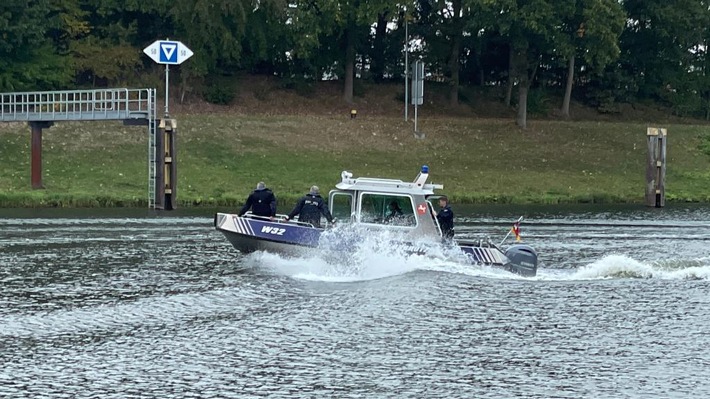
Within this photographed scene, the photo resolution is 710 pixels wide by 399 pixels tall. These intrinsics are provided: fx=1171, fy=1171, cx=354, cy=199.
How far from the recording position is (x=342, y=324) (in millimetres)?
23078

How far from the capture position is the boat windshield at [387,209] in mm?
30359

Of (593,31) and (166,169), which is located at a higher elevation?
(593,31)

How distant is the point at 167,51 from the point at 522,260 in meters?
29.3

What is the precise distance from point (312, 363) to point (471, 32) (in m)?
63.7

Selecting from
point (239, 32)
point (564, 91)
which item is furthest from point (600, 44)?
point (239, 32)

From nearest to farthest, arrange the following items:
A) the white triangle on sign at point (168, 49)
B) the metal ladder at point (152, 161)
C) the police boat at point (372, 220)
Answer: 1. the police boat at point (372, 220)
2. the metal ladder at point (152, 161)
3. the white triangle on sign at point (168, 49)

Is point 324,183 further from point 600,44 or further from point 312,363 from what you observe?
point 312,363

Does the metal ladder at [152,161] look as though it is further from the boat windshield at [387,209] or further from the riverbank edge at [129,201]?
the boat windshield at [387,209]

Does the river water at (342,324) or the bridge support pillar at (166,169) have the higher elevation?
the bridge support pillar at (166,169)

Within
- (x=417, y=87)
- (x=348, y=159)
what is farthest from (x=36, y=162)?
(x=417, y=87)

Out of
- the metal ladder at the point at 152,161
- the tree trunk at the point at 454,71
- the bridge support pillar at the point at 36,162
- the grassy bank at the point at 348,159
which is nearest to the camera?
the metal ladder at the point at 152,161

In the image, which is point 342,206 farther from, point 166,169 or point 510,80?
point 510,80

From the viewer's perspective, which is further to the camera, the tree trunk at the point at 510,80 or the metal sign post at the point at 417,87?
the tree trunk at the point at 510,80

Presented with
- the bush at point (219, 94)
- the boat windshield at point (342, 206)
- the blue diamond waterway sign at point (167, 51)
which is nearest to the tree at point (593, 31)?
the bush at point (219, 94)
